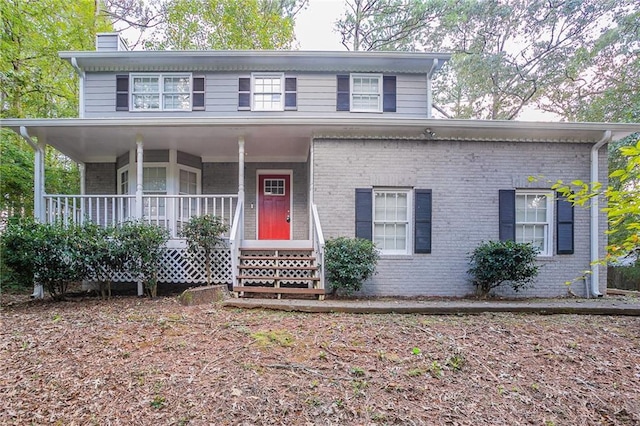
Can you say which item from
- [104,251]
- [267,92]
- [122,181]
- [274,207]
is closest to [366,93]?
[267,92]

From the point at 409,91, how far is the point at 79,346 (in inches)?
363

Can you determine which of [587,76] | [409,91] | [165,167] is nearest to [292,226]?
[165,167]

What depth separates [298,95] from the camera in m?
8.99

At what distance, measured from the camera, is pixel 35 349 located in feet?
11.8

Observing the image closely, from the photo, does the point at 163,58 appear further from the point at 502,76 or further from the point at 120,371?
the point at 502,76

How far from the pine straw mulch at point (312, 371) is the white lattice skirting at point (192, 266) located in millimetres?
1710

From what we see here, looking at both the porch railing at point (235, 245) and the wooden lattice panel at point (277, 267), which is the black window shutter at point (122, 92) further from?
the wooden lattice panel at point (277, 267)

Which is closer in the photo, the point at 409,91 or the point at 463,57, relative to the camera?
the point at 409,91

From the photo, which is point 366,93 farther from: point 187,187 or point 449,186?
point 187,187

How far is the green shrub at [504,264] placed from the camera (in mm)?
5941

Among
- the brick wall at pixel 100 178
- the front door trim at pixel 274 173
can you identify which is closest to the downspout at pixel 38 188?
the brick wall at pixel 100 178

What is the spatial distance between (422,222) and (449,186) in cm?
99

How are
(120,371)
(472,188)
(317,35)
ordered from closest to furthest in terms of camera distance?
(120,371), (472,188), (317,35)

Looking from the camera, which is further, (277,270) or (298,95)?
(298,95)
